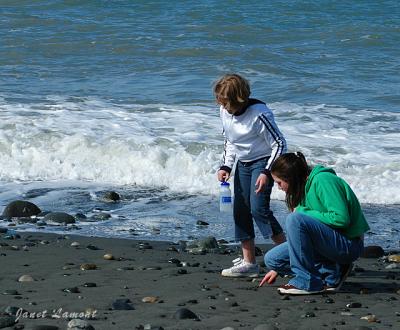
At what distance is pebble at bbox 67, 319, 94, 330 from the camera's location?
5145 millimetres

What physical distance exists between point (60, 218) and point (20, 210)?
1.53ft

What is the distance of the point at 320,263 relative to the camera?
20.4 feet

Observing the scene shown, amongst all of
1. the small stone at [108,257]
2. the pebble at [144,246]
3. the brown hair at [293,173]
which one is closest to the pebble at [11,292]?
the small stone at [108,257]

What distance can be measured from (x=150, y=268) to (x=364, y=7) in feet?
65.5

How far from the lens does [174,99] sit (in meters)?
15.7

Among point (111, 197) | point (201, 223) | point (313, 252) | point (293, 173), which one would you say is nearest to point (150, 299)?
point (313, 252)

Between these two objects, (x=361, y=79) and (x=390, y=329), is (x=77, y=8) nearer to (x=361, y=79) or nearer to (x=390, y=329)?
(x=361, y=79)

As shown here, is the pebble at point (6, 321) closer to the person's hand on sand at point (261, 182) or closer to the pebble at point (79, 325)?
the pebble at point (79, 325)

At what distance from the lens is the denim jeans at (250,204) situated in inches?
258

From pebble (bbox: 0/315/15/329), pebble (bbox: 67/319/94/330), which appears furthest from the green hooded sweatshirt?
pebble (bbox: 0/315/15/329)

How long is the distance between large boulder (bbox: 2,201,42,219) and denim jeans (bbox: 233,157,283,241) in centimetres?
308

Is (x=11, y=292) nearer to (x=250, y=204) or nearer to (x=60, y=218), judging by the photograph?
(x=250, y=204)

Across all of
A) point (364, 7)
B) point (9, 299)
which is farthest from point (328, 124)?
point (364, 7)

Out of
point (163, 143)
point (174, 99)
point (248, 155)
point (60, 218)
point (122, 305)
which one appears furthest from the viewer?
point (174, 99)
